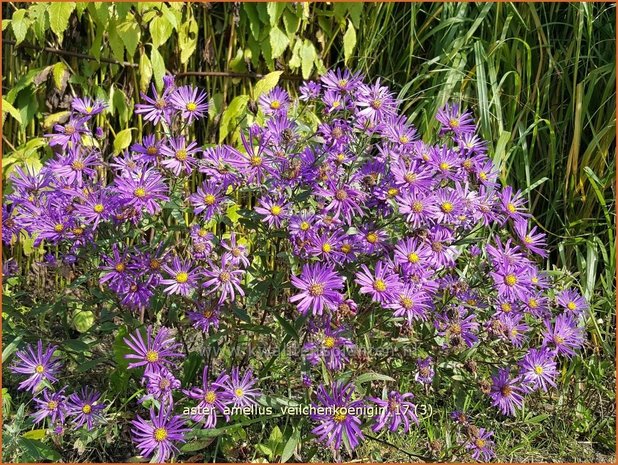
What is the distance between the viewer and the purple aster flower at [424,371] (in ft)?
5.38

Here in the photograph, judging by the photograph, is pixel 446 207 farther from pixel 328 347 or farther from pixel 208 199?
pixel 208 199

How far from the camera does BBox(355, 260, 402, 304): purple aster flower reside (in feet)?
4.84

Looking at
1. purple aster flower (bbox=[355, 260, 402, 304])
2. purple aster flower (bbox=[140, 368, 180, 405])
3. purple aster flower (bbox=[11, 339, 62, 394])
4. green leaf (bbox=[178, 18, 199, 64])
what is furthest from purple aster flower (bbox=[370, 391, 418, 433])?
green leaf (bbox=[178, 18, 199, 64])

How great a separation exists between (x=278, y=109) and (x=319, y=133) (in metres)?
0.14

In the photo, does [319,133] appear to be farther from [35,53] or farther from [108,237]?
[35,53]

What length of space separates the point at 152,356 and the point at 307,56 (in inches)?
56.2

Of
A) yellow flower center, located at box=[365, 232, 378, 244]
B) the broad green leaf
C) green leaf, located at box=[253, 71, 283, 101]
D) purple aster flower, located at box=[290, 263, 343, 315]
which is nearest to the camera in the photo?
purple aster flower, located at box=[290, 263, 343, 315]

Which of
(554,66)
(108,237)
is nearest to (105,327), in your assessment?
(108,237)

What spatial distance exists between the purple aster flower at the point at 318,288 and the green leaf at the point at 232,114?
3.51ft

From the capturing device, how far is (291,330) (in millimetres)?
1604

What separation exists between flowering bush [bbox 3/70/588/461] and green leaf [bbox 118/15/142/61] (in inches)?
22.0

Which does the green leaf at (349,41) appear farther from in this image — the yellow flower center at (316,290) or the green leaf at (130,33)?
the yellow flower center at (316,290)

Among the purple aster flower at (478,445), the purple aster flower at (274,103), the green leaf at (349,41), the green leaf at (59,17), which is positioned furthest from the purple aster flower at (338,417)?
the green leaf at (59,17)

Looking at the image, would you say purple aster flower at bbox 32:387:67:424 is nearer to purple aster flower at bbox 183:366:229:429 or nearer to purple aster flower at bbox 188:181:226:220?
purple aster flower at bbox 183:366:229:429
